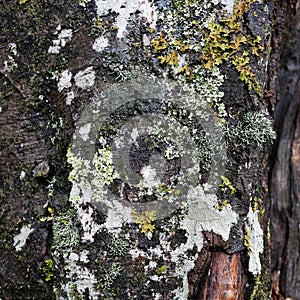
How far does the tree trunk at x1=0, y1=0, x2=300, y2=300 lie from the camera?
0.99 m

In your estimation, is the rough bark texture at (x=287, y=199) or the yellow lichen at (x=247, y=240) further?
the rough bark texture at (x=287, y=199)

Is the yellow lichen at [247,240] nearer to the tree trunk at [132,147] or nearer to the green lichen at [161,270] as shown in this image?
the tree trunk at [132,147]

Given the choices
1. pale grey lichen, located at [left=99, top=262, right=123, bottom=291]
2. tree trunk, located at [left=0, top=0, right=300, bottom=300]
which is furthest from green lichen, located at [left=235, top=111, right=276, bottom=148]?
pale grey lichen, located at [left=99, top=262, right=123, bottom=291]

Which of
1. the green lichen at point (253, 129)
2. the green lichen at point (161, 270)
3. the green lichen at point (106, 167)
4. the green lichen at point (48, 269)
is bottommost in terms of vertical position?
the green lichen at point (161, 270)

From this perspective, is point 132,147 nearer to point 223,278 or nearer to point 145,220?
point 145,220

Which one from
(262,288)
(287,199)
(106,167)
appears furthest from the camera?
(287,199)

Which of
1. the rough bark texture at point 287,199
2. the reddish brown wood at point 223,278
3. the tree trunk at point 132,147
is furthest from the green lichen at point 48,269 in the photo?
the rough bark texture at point 287,199

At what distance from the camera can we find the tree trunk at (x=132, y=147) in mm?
992

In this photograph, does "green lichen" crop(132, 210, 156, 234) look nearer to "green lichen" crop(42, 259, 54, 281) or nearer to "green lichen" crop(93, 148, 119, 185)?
"green lichen" crop(93, 148, 119, 185)

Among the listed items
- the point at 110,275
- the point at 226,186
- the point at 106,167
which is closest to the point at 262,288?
the point at 226,186

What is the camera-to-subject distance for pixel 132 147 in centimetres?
99

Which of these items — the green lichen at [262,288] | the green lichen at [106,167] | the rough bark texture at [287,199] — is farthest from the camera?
the rough bark texture at [287,199]

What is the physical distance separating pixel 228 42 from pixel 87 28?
316 millimetres

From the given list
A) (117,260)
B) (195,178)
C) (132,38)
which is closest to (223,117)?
(195,178)
